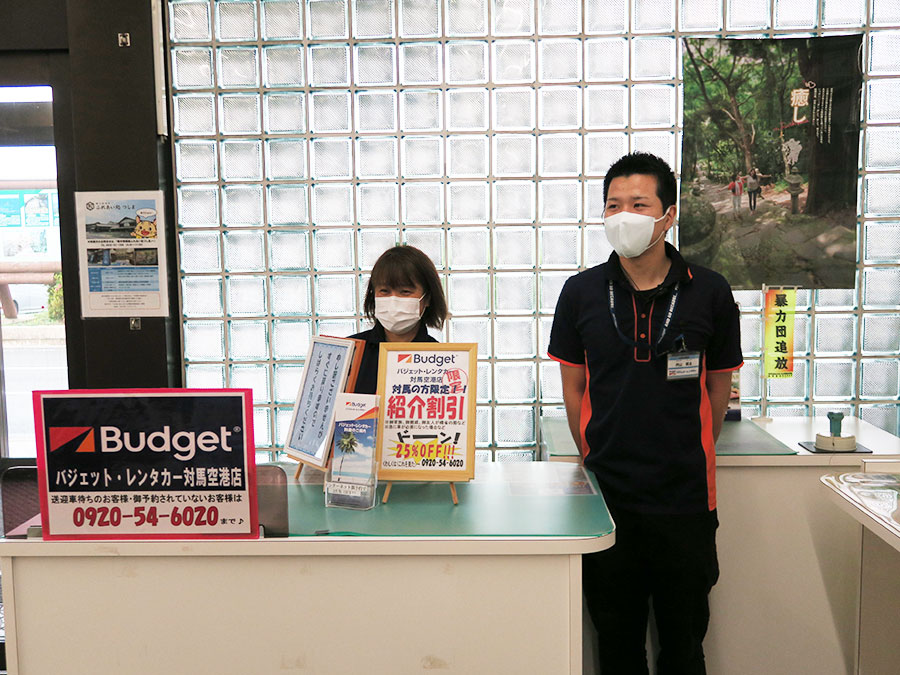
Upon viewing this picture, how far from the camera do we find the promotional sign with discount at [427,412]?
5.54 ft

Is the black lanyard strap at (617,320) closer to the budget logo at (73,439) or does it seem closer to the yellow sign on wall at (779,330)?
the yellow sign on wall at (779,330)

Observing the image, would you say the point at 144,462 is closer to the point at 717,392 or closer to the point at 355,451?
the point at 355,451

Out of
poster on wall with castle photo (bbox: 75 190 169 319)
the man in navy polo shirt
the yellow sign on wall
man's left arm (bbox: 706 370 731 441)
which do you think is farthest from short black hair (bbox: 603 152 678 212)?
poster on wall with castle photo (bbox: 75 190 169 319)

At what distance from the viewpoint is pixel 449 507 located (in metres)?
1.67

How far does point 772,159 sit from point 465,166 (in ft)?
3.82

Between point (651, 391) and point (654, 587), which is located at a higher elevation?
point (651, 391)

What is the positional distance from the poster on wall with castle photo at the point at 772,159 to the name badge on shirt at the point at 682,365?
0.97m

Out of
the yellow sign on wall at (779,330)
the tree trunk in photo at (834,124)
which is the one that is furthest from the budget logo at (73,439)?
the tree trunk in photo at (834,124)

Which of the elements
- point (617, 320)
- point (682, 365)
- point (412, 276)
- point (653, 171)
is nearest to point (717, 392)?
point (682, 365)

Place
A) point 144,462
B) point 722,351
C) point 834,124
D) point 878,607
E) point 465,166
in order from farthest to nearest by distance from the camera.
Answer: point 465,166
point 834,124
point 878,607
point 722,351
point 144,462

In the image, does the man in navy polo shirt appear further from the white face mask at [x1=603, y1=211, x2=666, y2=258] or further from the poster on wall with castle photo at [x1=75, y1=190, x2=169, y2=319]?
the poster on wall with castle photo at [x1=75, y1=190, x2=169, y2=319]

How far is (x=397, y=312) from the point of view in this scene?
2076 millimetres

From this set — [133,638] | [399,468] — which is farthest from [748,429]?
[133,638]

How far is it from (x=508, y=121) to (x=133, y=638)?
2120mm
